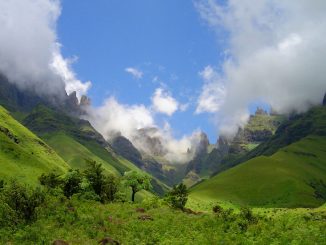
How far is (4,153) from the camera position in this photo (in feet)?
520

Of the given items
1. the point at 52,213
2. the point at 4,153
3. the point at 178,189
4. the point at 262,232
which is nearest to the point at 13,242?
the point at 52,213

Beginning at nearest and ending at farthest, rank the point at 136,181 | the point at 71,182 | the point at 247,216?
1. the point at 247,216
2. the point at 71,182
3. the point at 136,181

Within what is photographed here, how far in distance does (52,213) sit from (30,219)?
154 inches

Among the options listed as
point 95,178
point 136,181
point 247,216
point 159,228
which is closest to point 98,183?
point 95,178

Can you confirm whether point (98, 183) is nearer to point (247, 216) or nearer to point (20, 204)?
point (20, 204)

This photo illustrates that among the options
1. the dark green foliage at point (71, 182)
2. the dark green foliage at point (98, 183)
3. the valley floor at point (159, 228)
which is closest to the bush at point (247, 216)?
the valley floor at point (159, 228)

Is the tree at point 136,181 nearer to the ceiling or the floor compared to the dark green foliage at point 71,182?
nearer to the ceiling

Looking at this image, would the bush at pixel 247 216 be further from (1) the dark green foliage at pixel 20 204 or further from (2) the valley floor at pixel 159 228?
(1) the dark green foliage at pixel 20 204

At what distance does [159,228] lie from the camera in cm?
4347

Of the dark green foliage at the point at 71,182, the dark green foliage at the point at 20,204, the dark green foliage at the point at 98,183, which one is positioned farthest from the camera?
the dark green foliage at the point at 71,182

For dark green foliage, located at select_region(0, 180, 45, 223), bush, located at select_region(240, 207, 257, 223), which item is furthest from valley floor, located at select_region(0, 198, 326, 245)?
dark green foliage, located at select_region(0, 180, 45, 223)

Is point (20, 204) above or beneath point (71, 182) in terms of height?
beneath

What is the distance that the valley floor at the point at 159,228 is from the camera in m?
32.5

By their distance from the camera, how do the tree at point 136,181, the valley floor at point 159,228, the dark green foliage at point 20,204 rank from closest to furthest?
the valley floor at point 159,228 → the dark green foliage at point 20,204 → the tree at point 136,181
